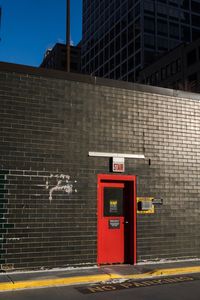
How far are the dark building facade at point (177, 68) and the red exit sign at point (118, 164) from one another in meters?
56.1

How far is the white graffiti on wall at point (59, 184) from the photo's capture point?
1051 cm

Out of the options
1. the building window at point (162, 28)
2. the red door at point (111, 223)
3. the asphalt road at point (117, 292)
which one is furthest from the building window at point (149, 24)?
the asphalt road at point (117, 292)

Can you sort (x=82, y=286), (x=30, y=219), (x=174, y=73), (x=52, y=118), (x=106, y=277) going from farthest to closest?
(x=174, y=73)
(x=52, y=118)
(x=30, y=219)
(x=106, y=277)
(x=82, y=286)

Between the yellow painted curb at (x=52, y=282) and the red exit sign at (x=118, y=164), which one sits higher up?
the red exit sign at (x=118, y=164)

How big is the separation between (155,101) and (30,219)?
17.0ft

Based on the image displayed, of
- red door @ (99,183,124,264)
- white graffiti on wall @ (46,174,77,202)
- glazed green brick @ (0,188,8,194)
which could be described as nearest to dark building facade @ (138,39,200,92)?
red door @ (99,183,124,264)

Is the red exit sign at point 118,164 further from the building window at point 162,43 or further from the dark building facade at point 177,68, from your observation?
the building window at point 162,43

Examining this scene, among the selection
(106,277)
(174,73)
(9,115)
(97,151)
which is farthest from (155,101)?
(174,73)

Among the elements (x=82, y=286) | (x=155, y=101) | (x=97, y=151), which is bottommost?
(x=82, y=286)

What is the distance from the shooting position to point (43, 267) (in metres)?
10.1

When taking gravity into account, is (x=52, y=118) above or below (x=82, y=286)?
above

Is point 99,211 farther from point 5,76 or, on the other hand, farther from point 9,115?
point 5,76

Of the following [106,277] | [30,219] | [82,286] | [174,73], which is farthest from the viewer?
[174,73]

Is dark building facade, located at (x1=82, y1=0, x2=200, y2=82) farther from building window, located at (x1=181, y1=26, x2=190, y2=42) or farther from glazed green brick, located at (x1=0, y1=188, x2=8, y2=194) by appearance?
glazed green brick, located at (x1=0, y1=188, x2=8, y2=194)
